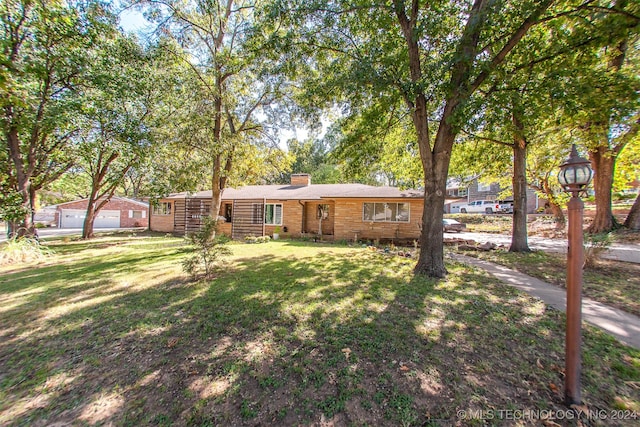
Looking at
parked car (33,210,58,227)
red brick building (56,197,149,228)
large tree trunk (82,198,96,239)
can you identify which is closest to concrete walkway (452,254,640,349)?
large tree trunk (82,198,96,239)

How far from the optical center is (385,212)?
13.6 m

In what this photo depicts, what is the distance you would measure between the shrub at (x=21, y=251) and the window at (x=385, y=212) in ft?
46.6

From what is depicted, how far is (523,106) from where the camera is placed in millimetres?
5762

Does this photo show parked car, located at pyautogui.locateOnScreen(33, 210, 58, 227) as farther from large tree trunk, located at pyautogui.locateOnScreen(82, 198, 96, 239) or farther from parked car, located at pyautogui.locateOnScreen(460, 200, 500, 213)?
parked car, located at pyautogui.locateOnScreen(460, 200, 500, 213)

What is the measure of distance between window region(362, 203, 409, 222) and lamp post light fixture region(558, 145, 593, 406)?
35.8ft

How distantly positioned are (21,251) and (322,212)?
13114 millimetres

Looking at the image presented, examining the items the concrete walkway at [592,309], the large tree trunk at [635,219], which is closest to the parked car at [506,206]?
the large tree trunk at [635,219]

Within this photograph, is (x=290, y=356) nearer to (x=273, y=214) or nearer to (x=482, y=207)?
(x=273, y=214)

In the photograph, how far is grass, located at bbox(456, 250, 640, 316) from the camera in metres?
5.05

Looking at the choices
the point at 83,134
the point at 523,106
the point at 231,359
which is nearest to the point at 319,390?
the point at 231,359

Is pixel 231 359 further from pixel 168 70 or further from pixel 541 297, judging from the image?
pixel 168 70

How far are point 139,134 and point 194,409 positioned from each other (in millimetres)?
11035

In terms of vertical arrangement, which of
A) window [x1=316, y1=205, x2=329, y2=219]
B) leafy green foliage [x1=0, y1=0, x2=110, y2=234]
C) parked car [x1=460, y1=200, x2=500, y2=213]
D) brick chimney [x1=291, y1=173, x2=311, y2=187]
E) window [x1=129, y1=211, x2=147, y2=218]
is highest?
leafy green foliage [x1=0, y1=0, x2=110, y2=234]

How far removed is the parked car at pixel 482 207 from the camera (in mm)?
30020
